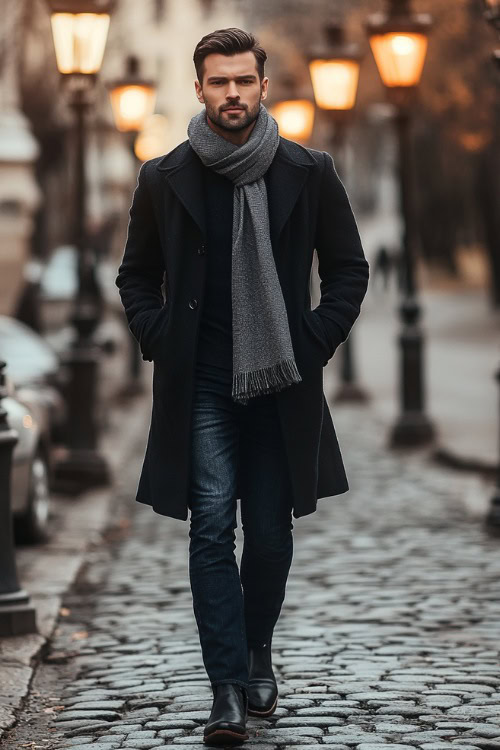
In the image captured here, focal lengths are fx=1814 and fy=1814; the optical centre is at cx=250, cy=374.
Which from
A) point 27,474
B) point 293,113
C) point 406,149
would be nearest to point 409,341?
point 406,149

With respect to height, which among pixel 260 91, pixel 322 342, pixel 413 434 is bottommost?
pixel 413 434

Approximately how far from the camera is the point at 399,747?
5246 mm

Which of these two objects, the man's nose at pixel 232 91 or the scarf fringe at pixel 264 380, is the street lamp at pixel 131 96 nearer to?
the man's nose at pixel 232 91

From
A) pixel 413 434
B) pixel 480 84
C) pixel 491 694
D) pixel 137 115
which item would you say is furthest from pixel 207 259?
pixel 480 84

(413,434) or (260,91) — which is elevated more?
(260,91)

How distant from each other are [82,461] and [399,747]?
337 inches

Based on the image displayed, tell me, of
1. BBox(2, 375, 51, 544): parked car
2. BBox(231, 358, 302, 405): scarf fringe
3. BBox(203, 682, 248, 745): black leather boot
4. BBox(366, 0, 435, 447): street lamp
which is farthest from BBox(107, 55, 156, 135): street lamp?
BBox(203, 682, 248, 745): black leather boot

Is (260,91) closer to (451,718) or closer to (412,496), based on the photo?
(451,718)

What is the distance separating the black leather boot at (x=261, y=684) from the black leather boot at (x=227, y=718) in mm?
329

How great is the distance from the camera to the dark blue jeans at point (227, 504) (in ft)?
17.4

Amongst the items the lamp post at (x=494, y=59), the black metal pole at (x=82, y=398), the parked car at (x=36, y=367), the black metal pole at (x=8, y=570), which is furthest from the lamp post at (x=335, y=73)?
the black metal pole at (x=8, y=570)

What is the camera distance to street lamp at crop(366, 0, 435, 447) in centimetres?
1552

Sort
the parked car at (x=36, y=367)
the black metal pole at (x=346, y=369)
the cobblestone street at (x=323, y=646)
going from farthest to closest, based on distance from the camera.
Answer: the black metal pole at (x=346, y=369)
the parked car at (x=36, y=367)
the cobblestone street at (x=323, y=646)

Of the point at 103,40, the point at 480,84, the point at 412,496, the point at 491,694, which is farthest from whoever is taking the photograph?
the point at 480,84
